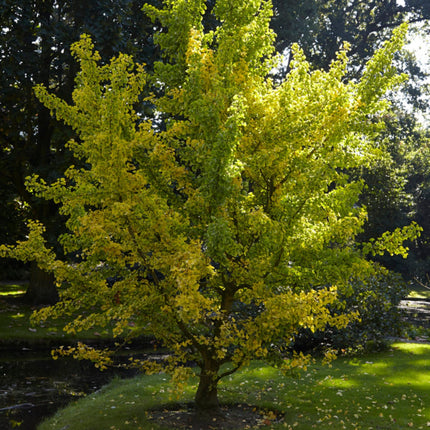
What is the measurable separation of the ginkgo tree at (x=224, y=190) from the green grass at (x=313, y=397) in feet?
5.07

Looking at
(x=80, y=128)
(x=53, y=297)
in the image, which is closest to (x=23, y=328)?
(x=53, y=297)

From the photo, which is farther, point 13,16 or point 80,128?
point 13,16

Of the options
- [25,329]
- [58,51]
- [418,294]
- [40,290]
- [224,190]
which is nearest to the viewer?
[224,190]

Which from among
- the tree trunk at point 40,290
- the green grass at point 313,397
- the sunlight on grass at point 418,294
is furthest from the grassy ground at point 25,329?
the sunlight on grass at point 418,294

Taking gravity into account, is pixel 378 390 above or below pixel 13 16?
below

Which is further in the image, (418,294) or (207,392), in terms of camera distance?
(418,294)

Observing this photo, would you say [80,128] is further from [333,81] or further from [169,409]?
[169,409]

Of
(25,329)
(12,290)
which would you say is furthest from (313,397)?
(12,290)

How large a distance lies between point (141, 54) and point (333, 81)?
38.9ft

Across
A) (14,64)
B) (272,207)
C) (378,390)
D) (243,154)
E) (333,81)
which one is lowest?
(378,390)

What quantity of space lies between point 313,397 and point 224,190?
583 centimetres

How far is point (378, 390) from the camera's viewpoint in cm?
1088

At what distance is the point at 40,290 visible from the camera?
21812 millimetres

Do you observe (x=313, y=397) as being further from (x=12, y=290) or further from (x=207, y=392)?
(x=12, y=290)
